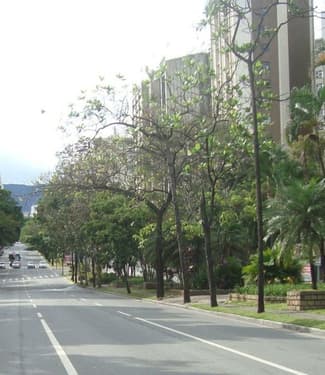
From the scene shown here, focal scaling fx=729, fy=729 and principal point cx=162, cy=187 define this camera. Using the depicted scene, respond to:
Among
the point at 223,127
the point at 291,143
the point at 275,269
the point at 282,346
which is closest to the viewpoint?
the point at 282,346

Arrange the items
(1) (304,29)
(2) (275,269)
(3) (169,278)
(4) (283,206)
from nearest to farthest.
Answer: (4) (283,206) → (2) (275,269) → (3) (169,278) → (1) (304,29)

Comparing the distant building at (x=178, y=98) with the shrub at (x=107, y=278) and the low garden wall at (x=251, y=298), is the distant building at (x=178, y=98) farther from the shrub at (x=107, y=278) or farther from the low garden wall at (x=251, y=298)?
the shrub at (x=107, y=278)

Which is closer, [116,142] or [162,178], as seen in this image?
[116,142]

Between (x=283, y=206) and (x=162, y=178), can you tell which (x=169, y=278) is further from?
(x=283, y=206)

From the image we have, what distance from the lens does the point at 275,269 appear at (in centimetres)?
3431

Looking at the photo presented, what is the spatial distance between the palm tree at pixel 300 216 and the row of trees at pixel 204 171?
0.04m

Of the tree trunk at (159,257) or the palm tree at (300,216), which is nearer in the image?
the palm tree at (300,216)

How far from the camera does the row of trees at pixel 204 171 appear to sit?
2781cm

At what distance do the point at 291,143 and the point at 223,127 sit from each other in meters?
7.99

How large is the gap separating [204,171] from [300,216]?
28.1 feet

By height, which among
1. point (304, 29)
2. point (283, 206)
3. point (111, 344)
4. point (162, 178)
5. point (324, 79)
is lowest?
point (111, 344)

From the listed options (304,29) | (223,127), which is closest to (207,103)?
(223,127)

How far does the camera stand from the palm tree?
27.5 metres

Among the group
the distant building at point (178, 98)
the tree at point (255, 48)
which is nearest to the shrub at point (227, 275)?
the distant building at point (178, 98)
